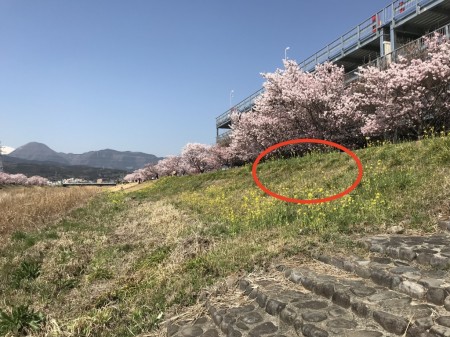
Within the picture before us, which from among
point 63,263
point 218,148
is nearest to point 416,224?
point 63,263

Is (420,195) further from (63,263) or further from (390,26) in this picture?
(390,26)

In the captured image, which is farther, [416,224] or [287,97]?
[287,97]

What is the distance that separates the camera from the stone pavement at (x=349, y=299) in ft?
11.1

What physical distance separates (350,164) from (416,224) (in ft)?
18.5

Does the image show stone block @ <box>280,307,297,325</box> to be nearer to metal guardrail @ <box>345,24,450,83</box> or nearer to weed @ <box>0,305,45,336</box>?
weed @ <box>0,305,45,336</box>

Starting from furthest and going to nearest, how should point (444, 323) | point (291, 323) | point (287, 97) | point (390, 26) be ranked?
1. point (390, 26)
2. point (287, 97)
3. point (291, 323)
4. point (444, 323)

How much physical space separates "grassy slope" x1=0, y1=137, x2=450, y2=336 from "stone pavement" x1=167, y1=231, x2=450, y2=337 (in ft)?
1.80

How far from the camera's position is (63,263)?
7301mm

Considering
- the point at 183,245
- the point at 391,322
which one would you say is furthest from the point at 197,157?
the point at 391,322

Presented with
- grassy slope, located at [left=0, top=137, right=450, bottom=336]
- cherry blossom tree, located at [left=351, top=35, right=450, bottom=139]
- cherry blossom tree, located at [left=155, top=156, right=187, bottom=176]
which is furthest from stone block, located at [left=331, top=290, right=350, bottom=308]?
cherry blossom tree, located at [left=155, top=156, right=187, bottom=176]

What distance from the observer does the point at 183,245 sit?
22.9 feet

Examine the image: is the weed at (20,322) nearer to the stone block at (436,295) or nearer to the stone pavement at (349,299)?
the stone pavement at (349,299)

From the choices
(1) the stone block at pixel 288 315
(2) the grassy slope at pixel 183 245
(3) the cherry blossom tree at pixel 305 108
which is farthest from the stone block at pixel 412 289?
(3) the cherry blossom tree at pixel 305 108

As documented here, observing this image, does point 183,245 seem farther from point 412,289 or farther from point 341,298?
point 412,289
